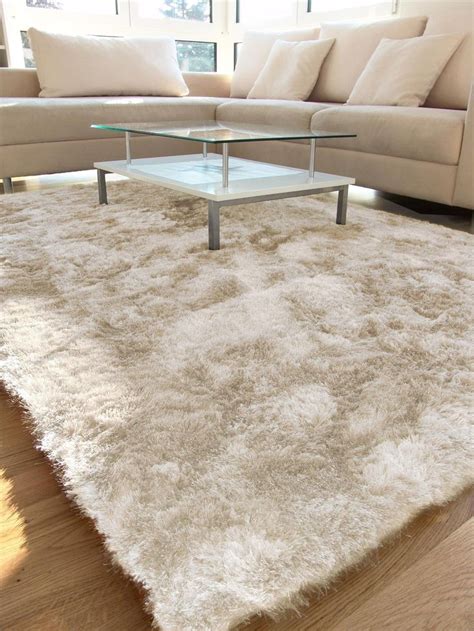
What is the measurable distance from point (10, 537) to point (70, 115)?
9.83 ft

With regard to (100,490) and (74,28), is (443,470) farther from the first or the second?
(74,28)

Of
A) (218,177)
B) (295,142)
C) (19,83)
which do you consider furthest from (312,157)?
(19,83)

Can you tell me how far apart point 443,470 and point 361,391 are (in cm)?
28

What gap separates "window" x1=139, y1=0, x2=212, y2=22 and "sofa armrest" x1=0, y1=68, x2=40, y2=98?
1690 millimetres

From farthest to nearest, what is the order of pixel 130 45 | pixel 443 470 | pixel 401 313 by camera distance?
1. pixel 130 45
2. pixel 401 313
3. pixel 443 470

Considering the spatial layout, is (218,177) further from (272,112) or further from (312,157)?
(272,112)

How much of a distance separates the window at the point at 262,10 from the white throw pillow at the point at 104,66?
1.21 metres

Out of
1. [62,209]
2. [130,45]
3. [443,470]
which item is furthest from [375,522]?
[130,45]

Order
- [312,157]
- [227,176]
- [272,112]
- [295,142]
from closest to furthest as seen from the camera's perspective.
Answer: [227,176] < [312,157] < [295,142] < [272,112]

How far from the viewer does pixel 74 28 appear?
4789mm

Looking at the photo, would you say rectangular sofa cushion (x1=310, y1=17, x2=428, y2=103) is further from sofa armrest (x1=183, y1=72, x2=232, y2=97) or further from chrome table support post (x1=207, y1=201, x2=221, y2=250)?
chrome table support post (x1=207, y1=201, x2=221, y2=250)

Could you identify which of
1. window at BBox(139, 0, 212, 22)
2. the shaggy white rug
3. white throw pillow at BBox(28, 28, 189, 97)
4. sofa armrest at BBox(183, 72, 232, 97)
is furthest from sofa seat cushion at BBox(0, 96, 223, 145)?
window at BBox(139, 0, 212, 22)

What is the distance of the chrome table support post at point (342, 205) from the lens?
2.44 metres

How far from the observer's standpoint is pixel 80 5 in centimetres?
478
